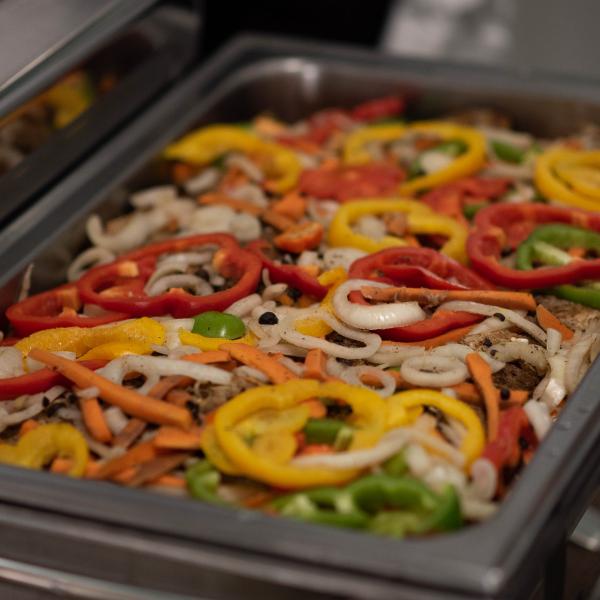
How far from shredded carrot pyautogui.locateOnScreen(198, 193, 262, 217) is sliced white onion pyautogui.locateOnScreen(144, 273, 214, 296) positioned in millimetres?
352

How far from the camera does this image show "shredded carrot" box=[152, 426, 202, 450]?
1769 millimetres

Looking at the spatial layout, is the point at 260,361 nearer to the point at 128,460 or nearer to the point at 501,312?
the point at 128,460

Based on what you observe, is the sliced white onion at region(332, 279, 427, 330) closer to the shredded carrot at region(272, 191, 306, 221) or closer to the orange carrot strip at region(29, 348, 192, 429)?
the orange carrot strip at region(29, 348, 192, 429)

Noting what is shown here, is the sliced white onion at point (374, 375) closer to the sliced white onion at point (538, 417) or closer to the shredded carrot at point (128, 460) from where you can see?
the sliced white onion at point (538, 417)

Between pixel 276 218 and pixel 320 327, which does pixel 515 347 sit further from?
pixel 276 218

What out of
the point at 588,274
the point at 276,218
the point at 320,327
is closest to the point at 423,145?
the point at 276,218

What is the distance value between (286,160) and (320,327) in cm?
84

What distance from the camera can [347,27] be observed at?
396cm

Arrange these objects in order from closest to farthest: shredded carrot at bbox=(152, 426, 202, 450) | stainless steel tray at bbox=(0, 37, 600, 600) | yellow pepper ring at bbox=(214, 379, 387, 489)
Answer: stainless steel tray at bbox=(0, 37, 600, 600)
yellow pepper ring at bbox=(214, 379, 387, 489)
shredded carrot at bbox=(152, 426, 202, 450)

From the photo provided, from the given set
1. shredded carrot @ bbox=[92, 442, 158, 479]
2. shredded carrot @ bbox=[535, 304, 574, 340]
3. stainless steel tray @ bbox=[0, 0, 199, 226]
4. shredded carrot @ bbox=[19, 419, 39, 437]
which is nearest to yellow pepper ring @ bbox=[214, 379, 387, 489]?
shredded carrot @ bbox=[92, 442, 158, 479]

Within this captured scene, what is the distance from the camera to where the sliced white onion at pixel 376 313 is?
2.04m

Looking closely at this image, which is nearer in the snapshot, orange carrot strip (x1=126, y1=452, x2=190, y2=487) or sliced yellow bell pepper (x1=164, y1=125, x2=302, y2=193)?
orange carrot strip (x1=126, y1=452, x2=190, y2=487)

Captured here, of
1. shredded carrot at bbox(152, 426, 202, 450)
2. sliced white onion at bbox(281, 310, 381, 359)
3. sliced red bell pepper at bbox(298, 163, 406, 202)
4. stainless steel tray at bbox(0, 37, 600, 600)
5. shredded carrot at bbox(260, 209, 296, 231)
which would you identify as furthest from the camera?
sliced red bell pepper at bbox(298, 163, 406, 202)

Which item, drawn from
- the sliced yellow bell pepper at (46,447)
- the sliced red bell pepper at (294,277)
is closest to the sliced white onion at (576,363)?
the sliced red bell pepper at (294,277)
